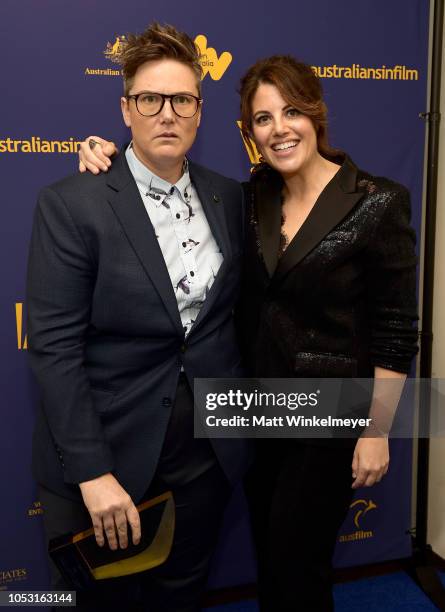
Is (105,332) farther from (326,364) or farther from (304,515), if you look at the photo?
(304,515)

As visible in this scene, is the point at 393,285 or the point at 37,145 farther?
the point at 37,145

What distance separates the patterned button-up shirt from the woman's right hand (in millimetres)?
56

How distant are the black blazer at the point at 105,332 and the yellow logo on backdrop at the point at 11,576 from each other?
2.79ft

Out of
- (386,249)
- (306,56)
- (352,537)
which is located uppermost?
(306,56)

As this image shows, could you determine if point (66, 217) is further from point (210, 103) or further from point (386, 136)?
point (386, 136)

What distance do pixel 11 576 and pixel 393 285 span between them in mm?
1736

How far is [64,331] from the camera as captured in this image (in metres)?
1.42

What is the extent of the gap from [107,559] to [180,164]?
104 cm

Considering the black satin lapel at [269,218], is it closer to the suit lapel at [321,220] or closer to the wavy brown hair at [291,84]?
the suit lapel at [321,220]

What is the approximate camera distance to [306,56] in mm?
2201

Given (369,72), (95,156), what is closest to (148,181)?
(95,156)

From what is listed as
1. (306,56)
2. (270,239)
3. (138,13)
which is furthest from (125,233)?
(306,56)

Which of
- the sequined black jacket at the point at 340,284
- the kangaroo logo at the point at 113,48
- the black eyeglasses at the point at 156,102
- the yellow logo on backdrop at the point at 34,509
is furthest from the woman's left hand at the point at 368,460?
the kangaroo logo at the point at 113,48
